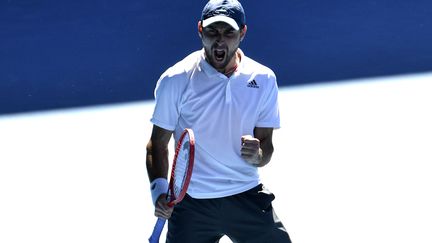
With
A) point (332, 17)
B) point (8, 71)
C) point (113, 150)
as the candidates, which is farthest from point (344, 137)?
point (8, 71)

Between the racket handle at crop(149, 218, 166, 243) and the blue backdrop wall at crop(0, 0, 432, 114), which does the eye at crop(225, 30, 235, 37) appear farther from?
the blue backdrop wall at crop(0, 0, 432, 114)

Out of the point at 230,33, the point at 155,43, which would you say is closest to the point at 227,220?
the point at 230,33

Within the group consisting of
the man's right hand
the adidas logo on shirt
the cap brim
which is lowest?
the man's right hand

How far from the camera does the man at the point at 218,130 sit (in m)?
3.90

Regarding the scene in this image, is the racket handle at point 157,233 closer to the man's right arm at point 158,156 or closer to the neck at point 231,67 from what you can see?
the man's right arm at point 158,156

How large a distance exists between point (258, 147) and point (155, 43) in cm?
441

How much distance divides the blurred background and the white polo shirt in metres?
1.43

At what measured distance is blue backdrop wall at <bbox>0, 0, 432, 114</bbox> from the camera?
24.5 ft

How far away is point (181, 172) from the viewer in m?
3.79

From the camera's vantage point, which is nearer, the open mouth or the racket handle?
the racket handle

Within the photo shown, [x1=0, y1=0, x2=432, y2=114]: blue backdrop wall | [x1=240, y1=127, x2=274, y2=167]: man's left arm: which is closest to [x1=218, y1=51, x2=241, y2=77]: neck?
[x1=240, y1=127, x2=274, y2=167]: man's left arm

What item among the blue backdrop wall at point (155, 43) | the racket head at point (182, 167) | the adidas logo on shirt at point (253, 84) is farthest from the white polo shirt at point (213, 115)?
the blue backdrop wall at point (155, 43)

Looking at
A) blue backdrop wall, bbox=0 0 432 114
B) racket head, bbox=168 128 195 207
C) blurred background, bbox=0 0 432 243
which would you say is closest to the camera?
racket head, bbox=168 128 195 207

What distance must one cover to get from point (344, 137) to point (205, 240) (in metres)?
2.68
